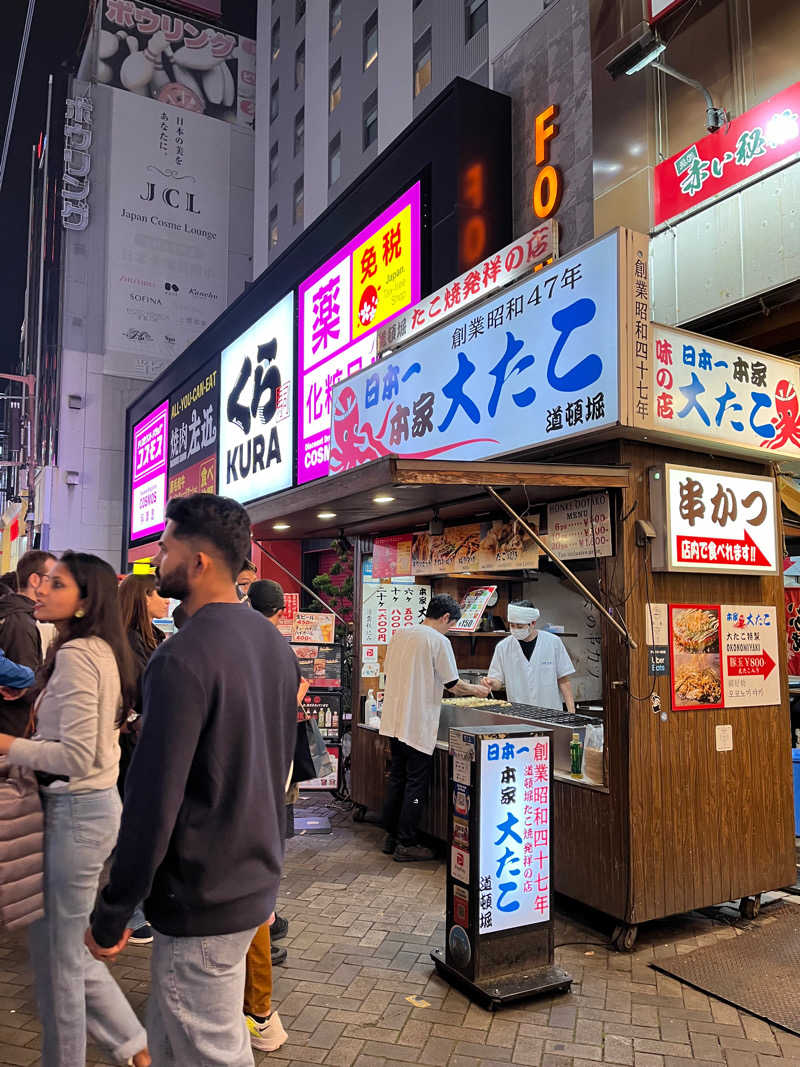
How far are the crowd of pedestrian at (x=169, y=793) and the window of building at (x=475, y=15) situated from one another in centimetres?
1273

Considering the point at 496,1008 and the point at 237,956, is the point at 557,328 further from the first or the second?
the point at 237,956

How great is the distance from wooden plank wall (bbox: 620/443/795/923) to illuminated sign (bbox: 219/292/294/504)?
7.85 meters

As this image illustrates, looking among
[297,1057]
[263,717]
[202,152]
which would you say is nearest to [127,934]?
[263,717]

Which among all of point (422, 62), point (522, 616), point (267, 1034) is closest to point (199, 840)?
point (267, 1034)

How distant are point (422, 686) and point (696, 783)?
7.38ft

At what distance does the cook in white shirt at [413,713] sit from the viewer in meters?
6.48

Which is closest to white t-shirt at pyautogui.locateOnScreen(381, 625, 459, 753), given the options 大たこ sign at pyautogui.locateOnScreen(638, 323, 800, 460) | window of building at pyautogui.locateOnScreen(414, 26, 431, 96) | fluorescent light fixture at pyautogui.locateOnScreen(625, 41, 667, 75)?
大たこ sign at pyautogui.locateOnScreen(638, 323, 800, 460)

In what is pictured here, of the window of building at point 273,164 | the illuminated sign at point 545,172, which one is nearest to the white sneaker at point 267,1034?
the illuminated sign at point 545,172

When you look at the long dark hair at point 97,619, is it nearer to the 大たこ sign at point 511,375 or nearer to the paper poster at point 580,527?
the 大たこ sign at point 511,375

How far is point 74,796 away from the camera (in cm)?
282

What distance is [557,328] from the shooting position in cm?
542

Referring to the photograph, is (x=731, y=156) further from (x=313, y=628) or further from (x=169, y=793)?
(x=169, y=793)

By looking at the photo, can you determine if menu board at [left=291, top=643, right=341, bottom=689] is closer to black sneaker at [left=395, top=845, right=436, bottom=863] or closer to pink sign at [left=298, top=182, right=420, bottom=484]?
black sneaker at [left=395, top=845, right=436, bottom=863]

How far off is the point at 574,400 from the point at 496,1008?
139 inches
